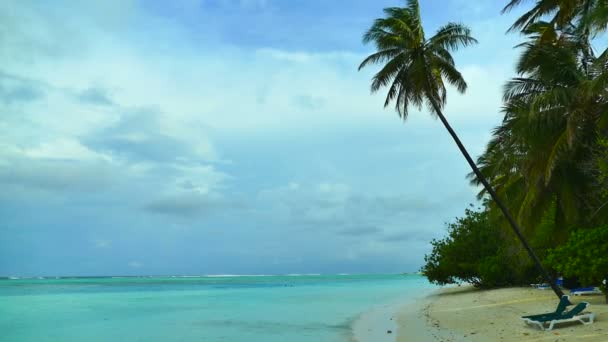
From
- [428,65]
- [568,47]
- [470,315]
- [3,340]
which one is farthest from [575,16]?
[3,340]

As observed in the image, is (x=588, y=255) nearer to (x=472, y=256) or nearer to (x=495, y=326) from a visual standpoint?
(x=495, y=326)

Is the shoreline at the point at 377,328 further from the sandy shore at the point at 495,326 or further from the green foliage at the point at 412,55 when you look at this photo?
the green foliage at the point at 412,55

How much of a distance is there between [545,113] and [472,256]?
18.4 metres

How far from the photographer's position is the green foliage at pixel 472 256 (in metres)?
32.1

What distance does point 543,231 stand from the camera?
22.8 meters

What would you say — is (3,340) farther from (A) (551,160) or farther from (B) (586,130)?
(B) (586,130)

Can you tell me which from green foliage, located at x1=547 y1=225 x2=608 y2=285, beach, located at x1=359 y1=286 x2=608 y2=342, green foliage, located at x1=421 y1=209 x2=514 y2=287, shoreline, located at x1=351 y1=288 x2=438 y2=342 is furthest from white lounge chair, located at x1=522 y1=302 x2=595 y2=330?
A: green foliage, located at x1=421 y1=209 x2=514 y2=287

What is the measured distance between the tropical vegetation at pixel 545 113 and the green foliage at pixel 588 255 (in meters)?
0.03

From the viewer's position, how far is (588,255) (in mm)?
14648

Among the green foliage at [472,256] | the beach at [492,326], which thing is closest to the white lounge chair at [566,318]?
the beach at [492,326]

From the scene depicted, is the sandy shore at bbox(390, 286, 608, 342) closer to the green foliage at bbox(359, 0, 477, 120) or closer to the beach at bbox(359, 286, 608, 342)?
the beach at bbox(359, 286, 608, 342)

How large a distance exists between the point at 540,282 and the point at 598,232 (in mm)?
19023

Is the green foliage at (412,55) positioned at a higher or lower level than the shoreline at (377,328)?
higher

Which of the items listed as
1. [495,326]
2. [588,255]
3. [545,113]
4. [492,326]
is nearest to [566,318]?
[588,255]
